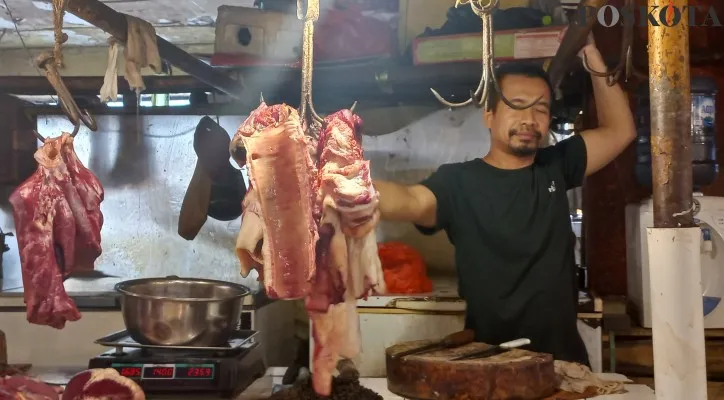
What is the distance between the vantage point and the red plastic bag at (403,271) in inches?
114

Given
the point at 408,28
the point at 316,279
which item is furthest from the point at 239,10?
the point at 316,279

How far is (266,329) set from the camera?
10.7 feet

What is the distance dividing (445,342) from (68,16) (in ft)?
10.2

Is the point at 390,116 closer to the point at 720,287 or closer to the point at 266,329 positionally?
the point at 266,329

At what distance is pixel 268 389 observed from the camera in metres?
1.98

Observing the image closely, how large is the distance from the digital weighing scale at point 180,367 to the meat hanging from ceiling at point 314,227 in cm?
48

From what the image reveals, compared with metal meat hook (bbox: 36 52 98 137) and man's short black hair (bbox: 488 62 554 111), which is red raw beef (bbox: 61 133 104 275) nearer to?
metal meat hook (bbox: 36 52 98 137)

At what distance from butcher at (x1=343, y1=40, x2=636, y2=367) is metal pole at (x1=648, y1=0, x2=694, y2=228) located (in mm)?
1109

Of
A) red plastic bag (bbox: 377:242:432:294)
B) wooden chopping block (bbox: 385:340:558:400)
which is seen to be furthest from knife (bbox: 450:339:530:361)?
red plastic bag (bbox: 377:242:432:294)

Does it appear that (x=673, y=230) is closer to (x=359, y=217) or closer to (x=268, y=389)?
(x=359, y=217)

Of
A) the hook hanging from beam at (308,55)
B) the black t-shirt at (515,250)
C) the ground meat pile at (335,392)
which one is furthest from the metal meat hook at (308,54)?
the black t-shirt at (515,250)

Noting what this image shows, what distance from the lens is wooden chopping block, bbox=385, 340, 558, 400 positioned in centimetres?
149

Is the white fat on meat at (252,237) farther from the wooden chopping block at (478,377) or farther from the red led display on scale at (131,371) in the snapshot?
the red led display on scale at (131,371)

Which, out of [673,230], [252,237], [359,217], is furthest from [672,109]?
[252,237]
